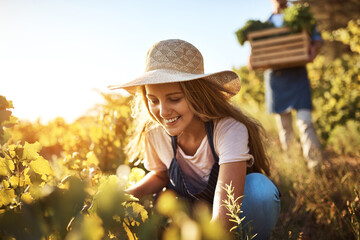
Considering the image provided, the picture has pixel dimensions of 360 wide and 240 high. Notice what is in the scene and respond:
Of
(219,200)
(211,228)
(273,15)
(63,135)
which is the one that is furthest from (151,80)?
(273,15)

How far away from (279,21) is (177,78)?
3.11 m

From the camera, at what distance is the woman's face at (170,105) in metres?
1.64

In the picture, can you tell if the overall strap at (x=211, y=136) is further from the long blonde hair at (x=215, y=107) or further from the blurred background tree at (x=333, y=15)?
the blurred background tree at (x=333, y=15)

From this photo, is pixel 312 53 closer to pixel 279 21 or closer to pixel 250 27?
pixel 279 21

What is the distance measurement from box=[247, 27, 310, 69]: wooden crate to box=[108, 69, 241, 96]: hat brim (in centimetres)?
219

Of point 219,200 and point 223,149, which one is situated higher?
point 223,149

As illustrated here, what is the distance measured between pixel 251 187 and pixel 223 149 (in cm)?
29

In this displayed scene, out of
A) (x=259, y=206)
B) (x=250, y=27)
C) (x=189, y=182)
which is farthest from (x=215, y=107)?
(x=250, y=27)

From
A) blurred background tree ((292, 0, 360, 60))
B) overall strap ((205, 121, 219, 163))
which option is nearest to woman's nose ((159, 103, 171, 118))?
overall strap ((205, 121, 219, 163))

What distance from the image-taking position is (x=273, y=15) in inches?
168

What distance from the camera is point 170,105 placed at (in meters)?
1.65

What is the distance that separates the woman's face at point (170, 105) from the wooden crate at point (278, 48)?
2464mm

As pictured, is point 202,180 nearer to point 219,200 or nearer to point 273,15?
point 219,200

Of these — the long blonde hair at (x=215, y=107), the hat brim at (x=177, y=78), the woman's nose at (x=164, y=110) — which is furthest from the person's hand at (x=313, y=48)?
the woman's nose at (x=164, y=110)
